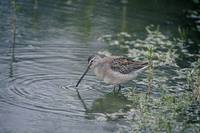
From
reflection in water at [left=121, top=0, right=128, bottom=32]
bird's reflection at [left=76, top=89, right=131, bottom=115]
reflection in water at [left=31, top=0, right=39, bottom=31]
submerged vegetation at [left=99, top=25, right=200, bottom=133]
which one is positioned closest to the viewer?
submerged vegetation at [left=99, top=25, right=200, bottom=133]

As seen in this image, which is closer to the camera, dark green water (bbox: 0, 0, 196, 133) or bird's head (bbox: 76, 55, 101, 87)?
dark green water (bbox: 0, 0, 196, 133)

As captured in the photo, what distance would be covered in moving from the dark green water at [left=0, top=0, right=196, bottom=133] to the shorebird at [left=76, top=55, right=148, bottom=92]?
0.20m

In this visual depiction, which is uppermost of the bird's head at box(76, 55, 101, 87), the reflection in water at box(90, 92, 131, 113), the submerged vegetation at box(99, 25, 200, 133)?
the bird's head at box(76, 55, 101, 87)

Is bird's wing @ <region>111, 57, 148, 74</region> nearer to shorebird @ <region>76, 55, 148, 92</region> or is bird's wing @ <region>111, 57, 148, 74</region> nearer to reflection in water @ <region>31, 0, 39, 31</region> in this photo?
shorebird @ <region>76, 55, 148, 92</region>

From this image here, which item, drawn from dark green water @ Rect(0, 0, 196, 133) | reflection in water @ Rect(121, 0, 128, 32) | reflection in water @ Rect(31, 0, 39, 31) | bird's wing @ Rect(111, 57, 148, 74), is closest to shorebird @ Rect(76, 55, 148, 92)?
bird's wing @ Rect(111, 57, 148, 74)

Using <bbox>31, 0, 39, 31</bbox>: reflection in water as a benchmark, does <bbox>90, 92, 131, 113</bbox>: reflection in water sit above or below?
below

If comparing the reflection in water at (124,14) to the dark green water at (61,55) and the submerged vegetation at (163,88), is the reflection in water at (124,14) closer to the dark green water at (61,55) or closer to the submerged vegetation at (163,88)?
the dark green water at (61,55)

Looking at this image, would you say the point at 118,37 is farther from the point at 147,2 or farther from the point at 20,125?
the point at 20,125

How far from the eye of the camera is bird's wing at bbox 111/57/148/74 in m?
10.3

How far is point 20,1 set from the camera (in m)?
14.7

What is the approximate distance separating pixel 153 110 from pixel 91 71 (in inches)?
88.9

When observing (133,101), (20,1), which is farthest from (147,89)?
(20,1)

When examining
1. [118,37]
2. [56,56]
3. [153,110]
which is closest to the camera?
[153,110]

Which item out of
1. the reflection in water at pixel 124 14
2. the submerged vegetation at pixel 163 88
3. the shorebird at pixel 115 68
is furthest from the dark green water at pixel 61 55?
the submerged vegetation at pixel 163 88
